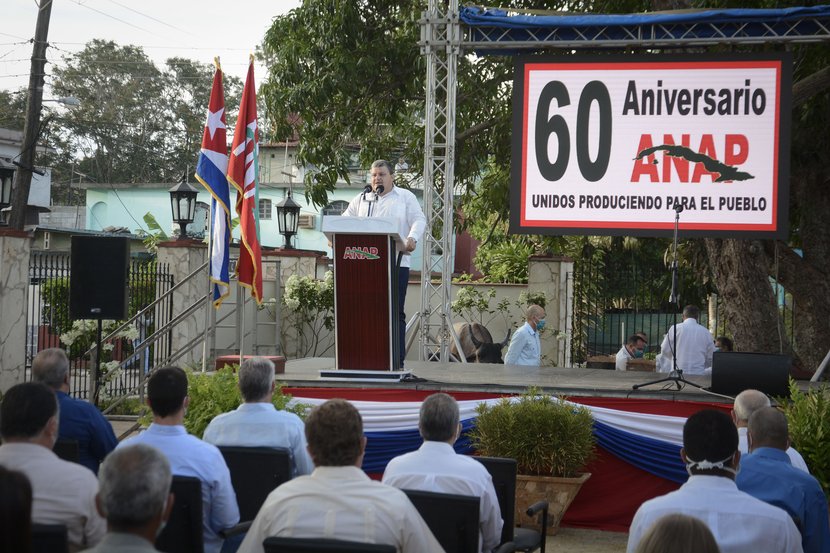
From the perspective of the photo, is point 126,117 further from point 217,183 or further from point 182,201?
point 217,183

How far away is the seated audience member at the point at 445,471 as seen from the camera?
4180 millimetres

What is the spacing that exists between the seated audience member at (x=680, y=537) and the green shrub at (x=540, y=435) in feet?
14.7

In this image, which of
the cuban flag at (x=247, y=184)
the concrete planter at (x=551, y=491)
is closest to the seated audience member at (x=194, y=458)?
the concrete planter at (x=551, y=491)

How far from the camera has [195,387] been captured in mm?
6934

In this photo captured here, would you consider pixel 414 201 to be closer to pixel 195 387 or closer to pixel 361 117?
pixel 195 387

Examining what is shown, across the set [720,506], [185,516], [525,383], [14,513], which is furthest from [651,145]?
[14,513]

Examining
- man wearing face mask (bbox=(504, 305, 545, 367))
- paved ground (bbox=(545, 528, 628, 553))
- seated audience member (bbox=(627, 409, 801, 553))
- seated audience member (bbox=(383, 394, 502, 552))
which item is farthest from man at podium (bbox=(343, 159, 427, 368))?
seated audience member (bbox=(627, 409, 801, 553))

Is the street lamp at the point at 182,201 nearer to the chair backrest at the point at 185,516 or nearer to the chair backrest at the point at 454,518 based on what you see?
the chair backrest at the point at 185,516

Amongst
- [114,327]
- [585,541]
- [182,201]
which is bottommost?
[585,541]

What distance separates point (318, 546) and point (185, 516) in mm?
965

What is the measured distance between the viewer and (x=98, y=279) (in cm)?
995

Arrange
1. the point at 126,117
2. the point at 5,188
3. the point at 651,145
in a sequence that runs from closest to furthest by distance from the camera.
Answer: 1. the point at 651,145
2. the point at 5,188
3. the point at 126,117

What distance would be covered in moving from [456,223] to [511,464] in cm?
1190

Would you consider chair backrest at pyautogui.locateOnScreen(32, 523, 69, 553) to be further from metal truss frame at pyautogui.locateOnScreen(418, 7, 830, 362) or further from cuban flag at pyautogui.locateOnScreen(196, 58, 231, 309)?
metal truss frame at pyautogui.locateOnScreen(418, 7, 830, 362)
